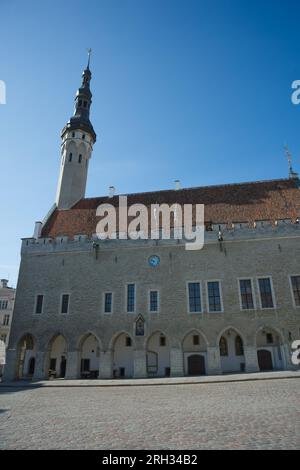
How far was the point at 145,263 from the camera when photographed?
21.8 metres

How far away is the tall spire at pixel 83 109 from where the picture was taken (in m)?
30.7

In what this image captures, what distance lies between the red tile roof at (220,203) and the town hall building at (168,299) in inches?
5.1

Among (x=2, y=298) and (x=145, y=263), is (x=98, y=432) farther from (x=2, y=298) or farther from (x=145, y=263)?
(x=2, y=298)

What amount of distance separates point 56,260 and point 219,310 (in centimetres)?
1240

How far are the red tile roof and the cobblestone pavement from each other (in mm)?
14094

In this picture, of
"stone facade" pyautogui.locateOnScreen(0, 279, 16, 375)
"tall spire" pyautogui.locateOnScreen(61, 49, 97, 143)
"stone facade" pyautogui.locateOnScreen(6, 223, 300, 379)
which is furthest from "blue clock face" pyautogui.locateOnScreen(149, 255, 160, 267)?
"stone facade" pyautogui.locateOnScreen(0, 279, 16, 375)

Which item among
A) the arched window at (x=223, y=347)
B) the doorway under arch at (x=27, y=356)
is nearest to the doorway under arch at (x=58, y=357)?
the doorway under arch at (x=27, y=356)

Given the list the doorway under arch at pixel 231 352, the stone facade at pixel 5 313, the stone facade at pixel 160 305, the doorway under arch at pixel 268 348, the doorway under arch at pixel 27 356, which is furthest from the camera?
the stone facade at pixel 5 313

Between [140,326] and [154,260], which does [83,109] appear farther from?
[140,326]

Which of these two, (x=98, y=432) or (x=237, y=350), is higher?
(x=237, y=350)

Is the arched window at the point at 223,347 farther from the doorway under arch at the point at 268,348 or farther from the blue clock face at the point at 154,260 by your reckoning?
the blue clock face at the point at 154,260

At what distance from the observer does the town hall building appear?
19.5 meters

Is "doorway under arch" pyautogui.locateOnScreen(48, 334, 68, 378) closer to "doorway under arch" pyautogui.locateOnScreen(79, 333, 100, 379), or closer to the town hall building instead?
the town hall building
